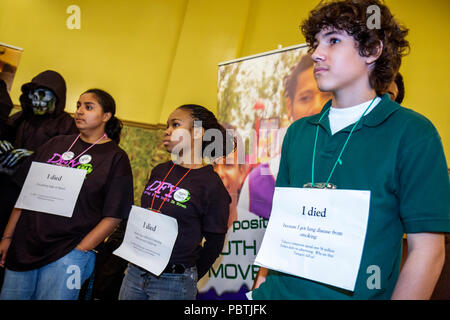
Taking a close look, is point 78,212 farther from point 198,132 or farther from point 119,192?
point 198,132

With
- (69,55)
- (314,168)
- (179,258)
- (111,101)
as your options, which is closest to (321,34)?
(314,168)

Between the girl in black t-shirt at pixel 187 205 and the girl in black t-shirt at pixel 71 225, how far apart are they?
223mm

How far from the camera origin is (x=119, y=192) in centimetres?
196

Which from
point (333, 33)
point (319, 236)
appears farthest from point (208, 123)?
point (319, 236)

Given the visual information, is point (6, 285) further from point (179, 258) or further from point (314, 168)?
point (314, 168)

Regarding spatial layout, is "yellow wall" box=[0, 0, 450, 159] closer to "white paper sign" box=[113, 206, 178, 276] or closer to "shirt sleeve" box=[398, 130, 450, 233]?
"white paper sign" box=[113, 206, 178, 276]

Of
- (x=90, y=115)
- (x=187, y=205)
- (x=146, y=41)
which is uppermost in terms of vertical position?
(x=146, y=41)

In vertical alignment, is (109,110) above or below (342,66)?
below

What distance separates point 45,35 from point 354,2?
13.8 feet

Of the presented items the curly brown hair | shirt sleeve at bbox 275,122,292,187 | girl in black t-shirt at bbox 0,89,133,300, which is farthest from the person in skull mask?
the curly brown hair

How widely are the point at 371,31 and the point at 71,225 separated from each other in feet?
5.48

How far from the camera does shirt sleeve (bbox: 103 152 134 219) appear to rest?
192 centimetres

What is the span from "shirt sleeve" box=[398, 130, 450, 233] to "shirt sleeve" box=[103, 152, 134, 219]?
149cm

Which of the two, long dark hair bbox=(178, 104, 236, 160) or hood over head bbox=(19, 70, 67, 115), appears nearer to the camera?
long dark hair bbox=(178, 104, 236, 160)
